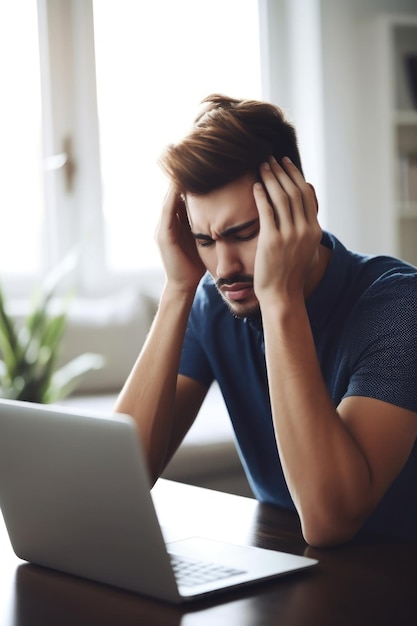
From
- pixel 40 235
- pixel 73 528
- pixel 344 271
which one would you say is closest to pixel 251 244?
pixel 344 271

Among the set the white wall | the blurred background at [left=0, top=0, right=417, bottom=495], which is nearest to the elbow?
the blurred background at [left=0, top=0, right=417, bottom=495]

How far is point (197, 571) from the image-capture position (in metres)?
1.01

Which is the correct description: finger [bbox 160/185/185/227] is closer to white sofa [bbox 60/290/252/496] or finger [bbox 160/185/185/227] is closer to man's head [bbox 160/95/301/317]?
man's head [bbox 160/95/301/317]

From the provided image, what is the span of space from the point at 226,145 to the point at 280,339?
1.14 feet

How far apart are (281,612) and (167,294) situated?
2.67 feet

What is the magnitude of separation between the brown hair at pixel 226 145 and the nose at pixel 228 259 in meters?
0.09

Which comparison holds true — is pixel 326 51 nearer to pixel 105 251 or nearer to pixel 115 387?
pixel 105 251

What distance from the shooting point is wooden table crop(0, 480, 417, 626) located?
2.86 feet

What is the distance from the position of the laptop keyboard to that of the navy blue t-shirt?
1.26ft

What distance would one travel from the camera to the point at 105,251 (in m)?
4.34

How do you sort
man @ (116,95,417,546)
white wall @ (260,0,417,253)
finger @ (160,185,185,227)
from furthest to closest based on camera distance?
white wall @ (260,0,417,253) < finger @ (160,185,185,227) < man @ (116,95,417,546)

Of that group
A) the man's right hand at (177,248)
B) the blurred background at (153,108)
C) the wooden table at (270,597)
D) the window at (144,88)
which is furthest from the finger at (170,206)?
the window at (144,88)

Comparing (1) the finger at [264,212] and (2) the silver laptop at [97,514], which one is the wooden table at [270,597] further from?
(1) the finger at [264,212]

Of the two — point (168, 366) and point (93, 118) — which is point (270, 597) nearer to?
point (168, 366)
